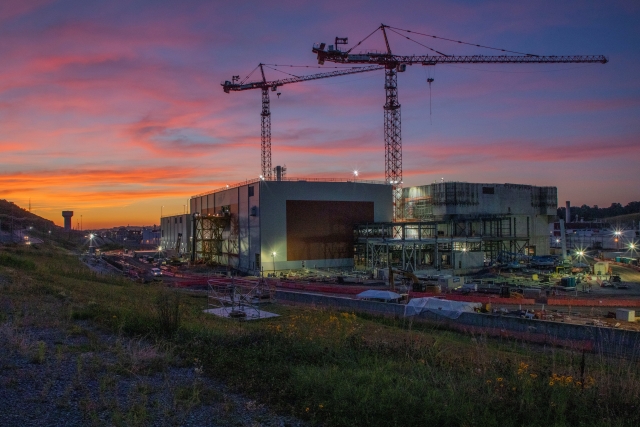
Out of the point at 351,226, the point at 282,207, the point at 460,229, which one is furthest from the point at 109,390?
the point at 460,229

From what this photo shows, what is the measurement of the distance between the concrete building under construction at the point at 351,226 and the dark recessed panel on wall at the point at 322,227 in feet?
0.37

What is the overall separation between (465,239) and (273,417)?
44358mm

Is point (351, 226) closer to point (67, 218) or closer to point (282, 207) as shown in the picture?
point (282, 207)

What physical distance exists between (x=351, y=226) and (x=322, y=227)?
3.95m

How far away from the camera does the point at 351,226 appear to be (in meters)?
52.1

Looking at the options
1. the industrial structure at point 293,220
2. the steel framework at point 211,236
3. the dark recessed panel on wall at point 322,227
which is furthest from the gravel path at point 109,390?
the steel framework at point 211,236

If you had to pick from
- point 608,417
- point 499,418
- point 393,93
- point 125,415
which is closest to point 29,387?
point 125,415

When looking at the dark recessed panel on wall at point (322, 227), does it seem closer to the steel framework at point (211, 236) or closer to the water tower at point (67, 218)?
the steel framework at point (211, 236)

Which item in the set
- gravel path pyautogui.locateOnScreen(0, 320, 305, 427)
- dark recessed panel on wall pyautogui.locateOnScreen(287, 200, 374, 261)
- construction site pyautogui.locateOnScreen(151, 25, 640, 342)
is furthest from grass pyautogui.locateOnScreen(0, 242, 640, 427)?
dark recessed panel on wall pyautogui.locateOnScreen(287, 200, 374, 261)

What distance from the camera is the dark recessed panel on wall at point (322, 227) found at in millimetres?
48656

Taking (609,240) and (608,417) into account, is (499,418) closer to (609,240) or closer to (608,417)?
(608,417)

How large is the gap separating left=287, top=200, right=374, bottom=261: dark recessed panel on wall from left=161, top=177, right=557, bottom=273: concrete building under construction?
0.37 ft

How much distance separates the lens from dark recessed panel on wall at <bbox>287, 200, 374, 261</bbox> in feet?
160

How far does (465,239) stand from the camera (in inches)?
1853
